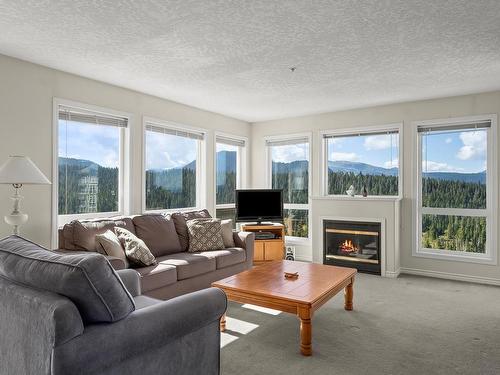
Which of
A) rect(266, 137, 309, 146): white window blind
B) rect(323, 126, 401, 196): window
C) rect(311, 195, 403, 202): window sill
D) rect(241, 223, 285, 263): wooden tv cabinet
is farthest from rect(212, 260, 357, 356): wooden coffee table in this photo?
rect(266, 137, 309, 146): white window blind

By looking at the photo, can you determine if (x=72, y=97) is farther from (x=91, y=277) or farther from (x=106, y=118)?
(x=91, y=277)

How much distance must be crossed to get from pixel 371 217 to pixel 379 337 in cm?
250

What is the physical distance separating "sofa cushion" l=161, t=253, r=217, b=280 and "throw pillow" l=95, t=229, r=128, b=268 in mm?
464

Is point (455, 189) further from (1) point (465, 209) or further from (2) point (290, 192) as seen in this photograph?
(2) point (290, 192)

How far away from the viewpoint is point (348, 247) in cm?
555

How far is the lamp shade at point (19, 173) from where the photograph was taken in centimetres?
298

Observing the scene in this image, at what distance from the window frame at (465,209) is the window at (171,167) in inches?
128

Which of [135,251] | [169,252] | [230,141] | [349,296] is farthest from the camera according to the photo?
[230,141]

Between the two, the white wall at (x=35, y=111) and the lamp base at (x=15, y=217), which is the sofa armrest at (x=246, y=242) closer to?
the white wall at (x=35, y=111)

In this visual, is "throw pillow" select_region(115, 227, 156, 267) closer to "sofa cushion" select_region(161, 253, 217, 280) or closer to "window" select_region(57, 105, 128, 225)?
"sofa cushion" select_region(161, 253, 217, 280)

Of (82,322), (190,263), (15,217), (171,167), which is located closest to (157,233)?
(190,263)

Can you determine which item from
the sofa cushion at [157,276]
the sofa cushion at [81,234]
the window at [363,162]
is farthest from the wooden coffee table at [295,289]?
the window at [363,162]

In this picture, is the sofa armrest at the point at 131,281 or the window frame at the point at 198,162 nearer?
the sofa armrest at the point at 131,281

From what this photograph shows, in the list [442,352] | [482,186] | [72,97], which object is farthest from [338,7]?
[482,186]
